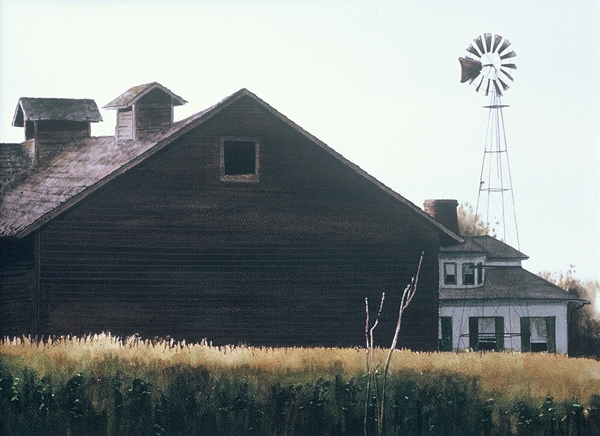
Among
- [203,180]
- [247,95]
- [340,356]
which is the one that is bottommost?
[340,356]

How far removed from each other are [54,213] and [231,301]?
536 cm

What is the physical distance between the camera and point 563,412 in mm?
19859

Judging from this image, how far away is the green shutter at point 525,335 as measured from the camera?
153 ft

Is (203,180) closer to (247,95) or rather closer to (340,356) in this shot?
(247,95)

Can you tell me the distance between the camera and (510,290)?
156ft

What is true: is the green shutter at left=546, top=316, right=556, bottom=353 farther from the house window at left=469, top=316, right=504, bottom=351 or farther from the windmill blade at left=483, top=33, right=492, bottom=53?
the windmill blade at left=483, top=33, right=492, bottom=53

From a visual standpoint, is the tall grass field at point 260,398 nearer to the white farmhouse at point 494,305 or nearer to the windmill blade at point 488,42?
the windmill blade at point 488,42

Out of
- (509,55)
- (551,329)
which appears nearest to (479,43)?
(509,55)

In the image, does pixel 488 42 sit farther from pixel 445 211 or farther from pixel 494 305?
pixel 494 305

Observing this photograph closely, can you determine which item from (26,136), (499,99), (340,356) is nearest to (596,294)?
(499,99)

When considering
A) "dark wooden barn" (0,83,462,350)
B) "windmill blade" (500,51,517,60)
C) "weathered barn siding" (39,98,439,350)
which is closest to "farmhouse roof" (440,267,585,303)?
"dark wooden barn" (0,83,462,350)

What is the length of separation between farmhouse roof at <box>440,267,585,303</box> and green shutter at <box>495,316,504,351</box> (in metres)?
1.01

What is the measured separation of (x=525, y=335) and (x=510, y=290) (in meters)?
2.21

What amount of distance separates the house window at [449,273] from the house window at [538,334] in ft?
11.9
